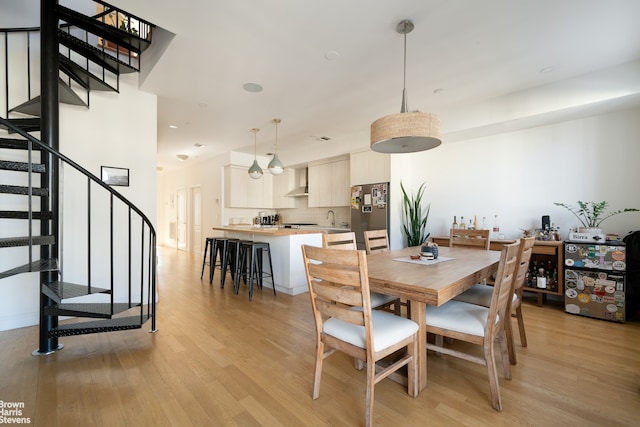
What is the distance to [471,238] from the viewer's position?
10.6 feet

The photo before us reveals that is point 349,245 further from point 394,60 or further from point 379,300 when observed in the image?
point 394,60

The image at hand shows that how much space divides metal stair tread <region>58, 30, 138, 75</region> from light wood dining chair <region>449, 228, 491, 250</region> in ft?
13.6

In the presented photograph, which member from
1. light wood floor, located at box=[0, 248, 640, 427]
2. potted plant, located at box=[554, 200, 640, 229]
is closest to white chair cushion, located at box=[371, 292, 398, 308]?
light wood floor, located at box=[0, 248, 640, 427]

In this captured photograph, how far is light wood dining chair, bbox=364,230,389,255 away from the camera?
2830 mm

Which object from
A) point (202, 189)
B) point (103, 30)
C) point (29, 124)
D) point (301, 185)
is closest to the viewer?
point (29, 124)

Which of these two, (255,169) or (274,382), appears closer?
(274,382)

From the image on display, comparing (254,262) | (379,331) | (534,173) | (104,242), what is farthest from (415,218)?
(104,242)

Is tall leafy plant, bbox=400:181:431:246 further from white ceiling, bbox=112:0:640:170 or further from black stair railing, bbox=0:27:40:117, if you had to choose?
black stair railing, bbox=0:27:40:117

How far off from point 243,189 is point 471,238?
17.4 ft

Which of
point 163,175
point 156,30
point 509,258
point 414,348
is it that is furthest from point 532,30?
point 163,175

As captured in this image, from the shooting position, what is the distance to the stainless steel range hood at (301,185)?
22.6ft

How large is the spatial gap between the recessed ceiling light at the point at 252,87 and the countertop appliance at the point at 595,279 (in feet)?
13.5

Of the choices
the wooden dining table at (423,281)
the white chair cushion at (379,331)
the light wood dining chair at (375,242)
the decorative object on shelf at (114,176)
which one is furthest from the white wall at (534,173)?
the decorative object on shelf at (114,176)

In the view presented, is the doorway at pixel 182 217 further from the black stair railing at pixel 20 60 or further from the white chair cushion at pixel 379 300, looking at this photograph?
the white chair cushion at pixel 379 300
